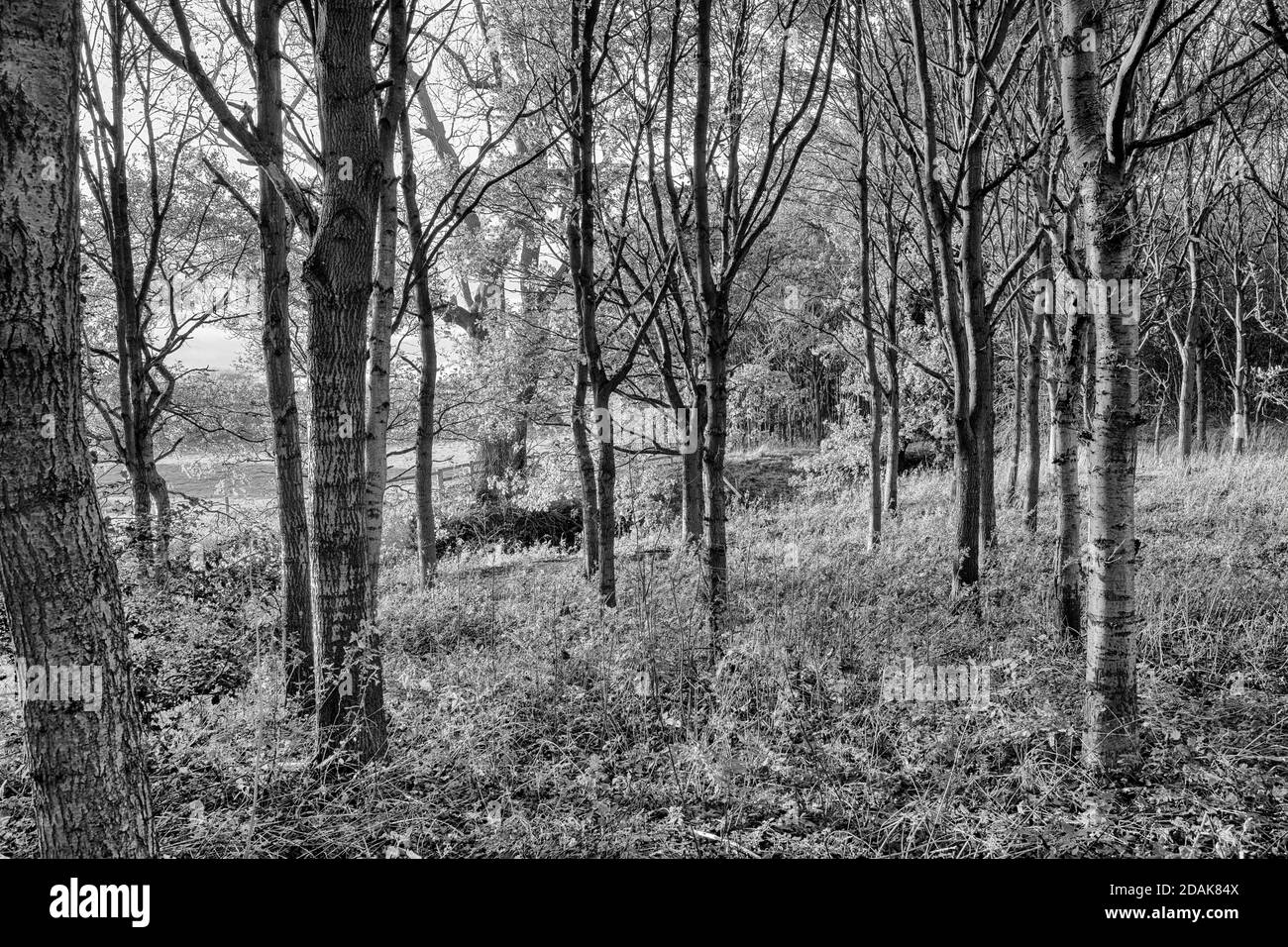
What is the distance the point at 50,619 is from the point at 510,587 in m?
5.81

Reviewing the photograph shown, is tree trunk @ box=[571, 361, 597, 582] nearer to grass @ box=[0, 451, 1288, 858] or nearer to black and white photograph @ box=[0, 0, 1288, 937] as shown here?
black and white photograph @ box=[0, 0, 1288, 937]

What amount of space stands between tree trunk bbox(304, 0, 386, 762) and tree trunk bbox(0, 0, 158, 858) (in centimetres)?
110

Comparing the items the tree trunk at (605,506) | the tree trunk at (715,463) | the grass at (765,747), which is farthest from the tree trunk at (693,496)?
the tree trunk at (715,463)

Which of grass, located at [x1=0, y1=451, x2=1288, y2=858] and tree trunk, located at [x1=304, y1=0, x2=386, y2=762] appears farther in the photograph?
tree trunk, located at [x1=304, y1=0, x2=386, y2=762]

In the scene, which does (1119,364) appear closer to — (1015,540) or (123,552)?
(1015,540)

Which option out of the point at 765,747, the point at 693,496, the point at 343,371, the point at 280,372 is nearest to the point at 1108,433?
the point at 765,747

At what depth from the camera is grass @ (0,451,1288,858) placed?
8.50ft

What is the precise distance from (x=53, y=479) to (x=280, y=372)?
10.6 feet

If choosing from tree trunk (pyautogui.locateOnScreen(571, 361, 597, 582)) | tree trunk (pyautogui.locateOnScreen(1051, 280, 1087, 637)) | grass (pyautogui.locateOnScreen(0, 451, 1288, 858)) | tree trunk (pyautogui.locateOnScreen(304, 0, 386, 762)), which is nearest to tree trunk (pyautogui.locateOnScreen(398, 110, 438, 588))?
tree trunk (pyautogui.locateOnScreen(571, 361, 597, 582))

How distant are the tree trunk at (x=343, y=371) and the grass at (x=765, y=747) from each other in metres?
0.34

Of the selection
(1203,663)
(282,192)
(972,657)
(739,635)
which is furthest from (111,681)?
(1203,663)

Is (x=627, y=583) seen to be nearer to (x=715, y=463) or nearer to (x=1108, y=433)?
(x=715, y=463)

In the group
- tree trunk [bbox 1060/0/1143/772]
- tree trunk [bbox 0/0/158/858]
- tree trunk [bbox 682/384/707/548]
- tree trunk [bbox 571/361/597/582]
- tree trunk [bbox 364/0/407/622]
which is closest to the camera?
tree trunk [bbox 0/0/158/858]

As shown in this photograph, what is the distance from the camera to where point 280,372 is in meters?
4.75
